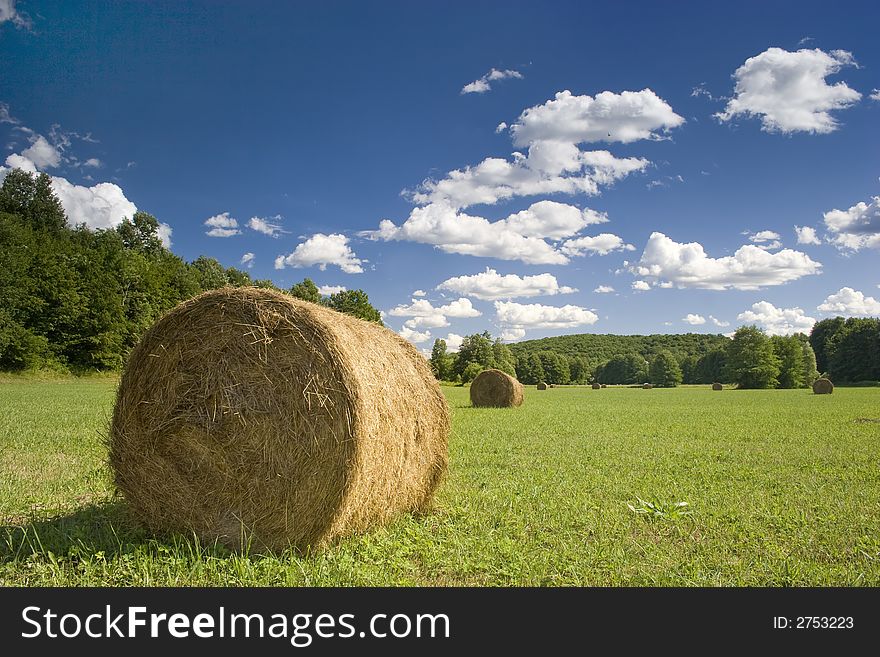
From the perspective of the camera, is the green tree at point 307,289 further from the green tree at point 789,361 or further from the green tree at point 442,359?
the green tree at point 789,361

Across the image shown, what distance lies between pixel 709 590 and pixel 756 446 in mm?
9831

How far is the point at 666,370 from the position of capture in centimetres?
9781

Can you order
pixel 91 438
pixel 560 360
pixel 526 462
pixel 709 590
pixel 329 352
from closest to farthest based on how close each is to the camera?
pixel 709 590, pixel 329 352, pixel 526 462, pixel 91 438, pixel 560 360

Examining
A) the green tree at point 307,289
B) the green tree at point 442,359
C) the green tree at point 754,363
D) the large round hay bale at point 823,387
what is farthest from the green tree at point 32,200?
the green tree at point 754,363

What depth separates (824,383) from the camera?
45.5 m

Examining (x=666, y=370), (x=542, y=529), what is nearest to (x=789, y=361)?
(x=666, y=370)

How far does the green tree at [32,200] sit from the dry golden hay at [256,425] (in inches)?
2698

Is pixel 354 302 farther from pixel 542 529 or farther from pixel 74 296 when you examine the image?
pixel 542 529

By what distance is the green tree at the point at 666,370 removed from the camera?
3819 inches

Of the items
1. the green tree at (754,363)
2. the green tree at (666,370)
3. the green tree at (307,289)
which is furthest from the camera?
the green tree at (666,370)

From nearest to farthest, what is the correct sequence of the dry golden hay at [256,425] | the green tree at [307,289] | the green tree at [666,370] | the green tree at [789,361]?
the dry golden hay at [256,425]
the green tree at [307,289]
the green tree at [789,361]
the green tree at [666,370]

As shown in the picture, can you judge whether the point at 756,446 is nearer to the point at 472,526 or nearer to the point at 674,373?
the point at 472,526

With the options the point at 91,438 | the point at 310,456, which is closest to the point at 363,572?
the point at 310,456

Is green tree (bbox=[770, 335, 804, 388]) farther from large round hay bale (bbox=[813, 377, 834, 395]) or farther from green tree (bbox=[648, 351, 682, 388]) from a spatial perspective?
large round hay bale (bbox=[813, 377, 834, 395])
